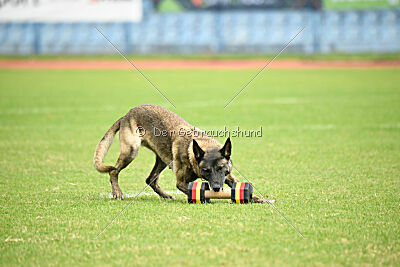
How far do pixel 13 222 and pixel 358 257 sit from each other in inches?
145

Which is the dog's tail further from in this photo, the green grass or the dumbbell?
the dumbbell

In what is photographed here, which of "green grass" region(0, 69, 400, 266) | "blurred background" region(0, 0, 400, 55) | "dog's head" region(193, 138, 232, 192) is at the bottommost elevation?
"green grass" region(0, 69, 400, 266)

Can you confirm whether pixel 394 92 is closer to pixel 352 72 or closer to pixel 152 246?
pixel 352 72

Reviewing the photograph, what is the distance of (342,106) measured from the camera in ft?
61.8

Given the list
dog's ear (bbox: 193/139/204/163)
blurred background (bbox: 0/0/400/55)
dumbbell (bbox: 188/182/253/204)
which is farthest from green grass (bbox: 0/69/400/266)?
blurred background (bbox: 0/0/400/55)

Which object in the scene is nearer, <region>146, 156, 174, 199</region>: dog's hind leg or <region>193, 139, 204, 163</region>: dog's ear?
<region>193, 139, 204, 163</region>: dog's ear

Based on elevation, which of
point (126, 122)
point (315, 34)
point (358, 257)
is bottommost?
point (358, 257)

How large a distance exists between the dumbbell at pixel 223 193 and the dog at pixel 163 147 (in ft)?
0.45

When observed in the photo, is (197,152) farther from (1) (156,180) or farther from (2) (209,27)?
(2) (209,27)

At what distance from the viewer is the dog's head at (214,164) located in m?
7.14

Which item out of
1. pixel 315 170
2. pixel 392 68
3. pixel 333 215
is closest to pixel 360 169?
pixel 315 170

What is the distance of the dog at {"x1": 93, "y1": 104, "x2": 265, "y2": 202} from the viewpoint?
7457 mm

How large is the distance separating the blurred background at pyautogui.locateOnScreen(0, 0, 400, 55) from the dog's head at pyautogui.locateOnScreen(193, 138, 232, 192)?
35.5 m

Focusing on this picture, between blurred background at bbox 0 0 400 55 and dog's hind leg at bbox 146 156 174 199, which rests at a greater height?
blurred background at bbox 0 0 400 55
